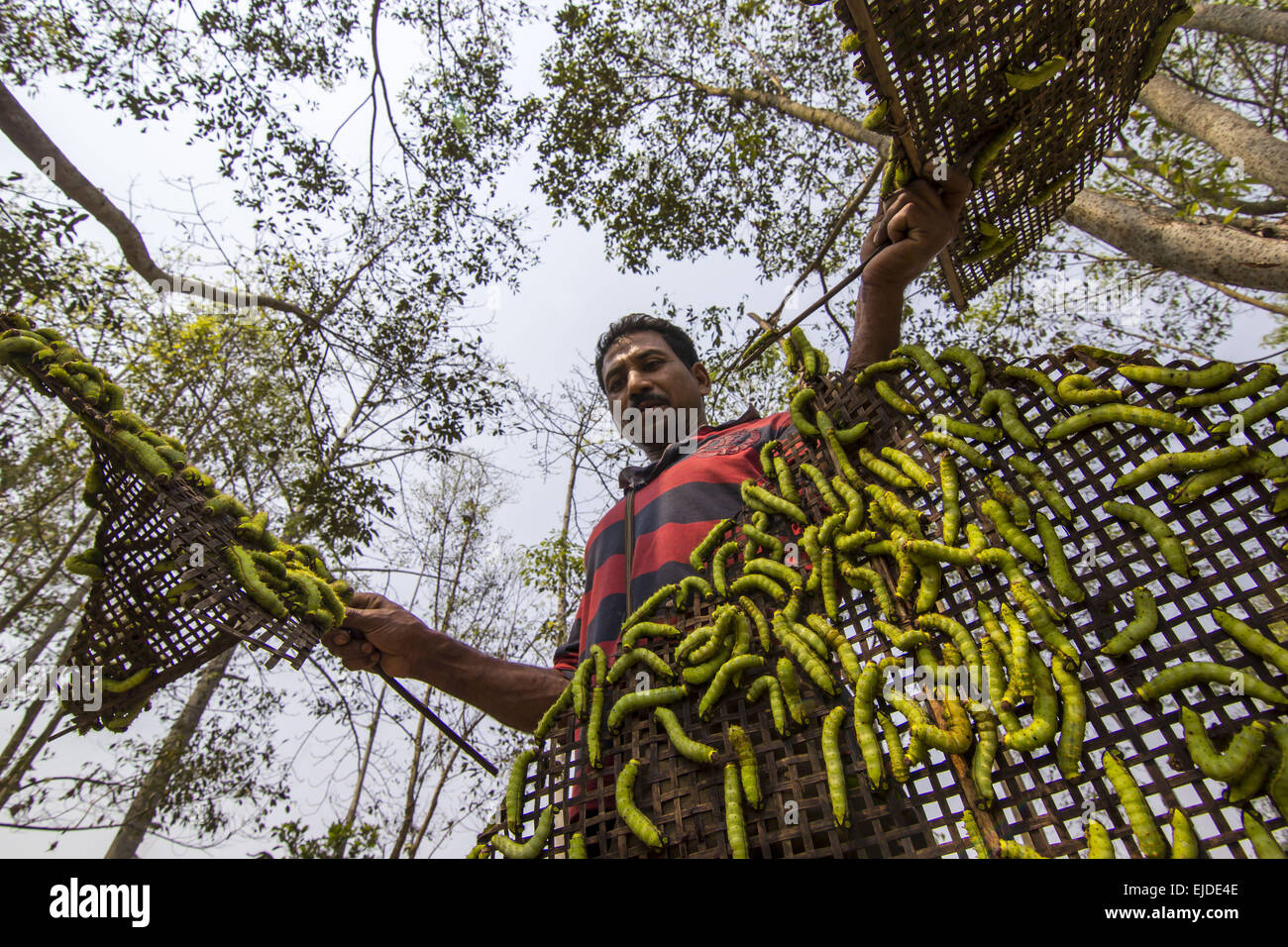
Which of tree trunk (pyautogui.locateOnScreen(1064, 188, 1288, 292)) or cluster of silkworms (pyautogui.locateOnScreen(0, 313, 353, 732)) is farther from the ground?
tree trunk (pyautogui.locateOnScreen(1064, 188, 1288, 292))

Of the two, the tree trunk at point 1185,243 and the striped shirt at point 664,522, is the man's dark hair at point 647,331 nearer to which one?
the striped shirt at point 664,522

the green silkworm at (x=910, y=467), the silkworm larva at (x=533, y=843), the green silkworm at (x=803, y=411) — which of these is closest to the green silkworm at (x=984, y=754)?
the green silkworm at (x=910, y=467)

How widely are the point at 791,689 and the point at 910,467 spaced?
595mm

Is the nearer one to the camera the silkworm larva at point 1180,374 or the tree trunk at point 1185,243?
the silkworm larva at point 1180,374

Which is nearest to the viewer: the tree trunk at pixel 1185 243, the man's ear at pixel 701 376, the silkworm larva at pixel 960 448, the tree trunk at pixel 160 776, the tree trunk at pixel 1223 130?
the silkworm larva at pixel 960 448

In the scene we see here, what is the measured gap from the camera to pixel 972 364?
1482 mm

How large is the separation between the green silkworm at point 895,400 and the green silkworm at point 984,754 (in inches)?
28.1

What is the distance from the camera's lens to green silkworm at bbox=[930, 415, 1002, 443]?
140 centimetres

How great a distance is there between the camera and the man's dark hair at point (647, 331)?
3951mm

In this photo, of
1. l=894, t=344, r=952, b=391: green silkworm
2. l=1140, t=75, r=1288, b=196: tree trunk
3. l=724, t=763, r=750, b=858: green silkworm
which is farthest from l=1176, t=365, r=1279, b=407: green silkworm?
l=1140, t=75, r=1288, b=196: tree trunk

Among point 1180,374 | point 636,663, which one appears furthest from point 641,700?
point 1180,374

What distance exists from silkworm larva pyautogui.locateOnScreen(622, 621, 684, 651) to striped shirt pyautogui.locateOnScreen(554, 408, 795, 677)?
17.7 inches

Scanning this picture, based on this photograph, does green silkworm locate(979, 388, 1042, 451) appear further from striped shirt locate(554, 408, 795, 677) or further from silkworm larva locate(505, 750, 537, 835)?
silkworm larva locate(505, 750, 537, 835)

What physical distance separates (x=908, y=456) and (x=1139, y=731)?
0.70 metres
